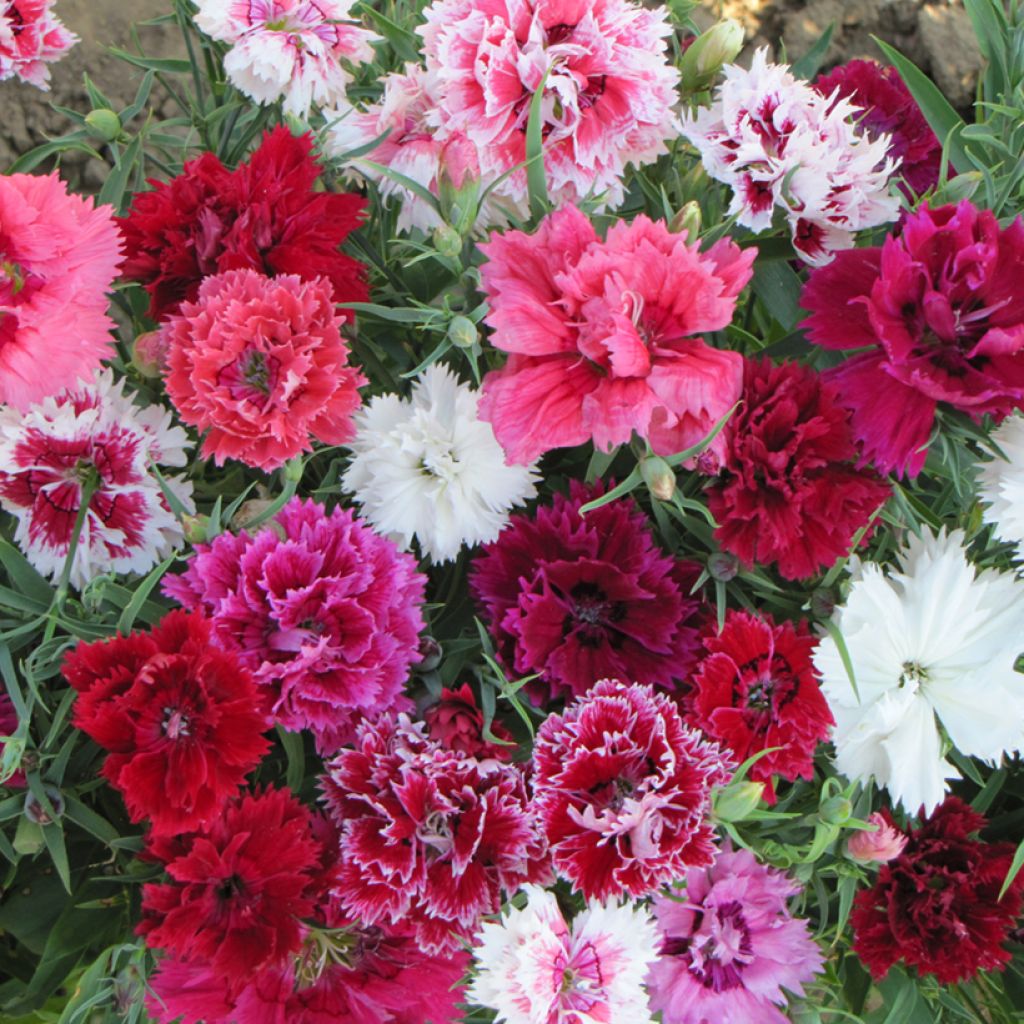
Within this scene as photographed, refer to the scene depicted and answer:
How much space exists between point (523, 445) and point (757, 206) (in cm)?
32

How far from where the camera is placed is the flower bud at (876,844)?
2.47 feet

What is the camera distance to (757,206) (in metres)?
0.82

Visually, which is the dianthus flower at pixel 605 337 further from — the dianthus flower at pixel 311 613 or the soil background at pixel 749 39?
the soil background at pixel 749 39

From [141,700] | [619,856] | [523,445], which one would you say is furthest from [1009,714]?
[141,700]

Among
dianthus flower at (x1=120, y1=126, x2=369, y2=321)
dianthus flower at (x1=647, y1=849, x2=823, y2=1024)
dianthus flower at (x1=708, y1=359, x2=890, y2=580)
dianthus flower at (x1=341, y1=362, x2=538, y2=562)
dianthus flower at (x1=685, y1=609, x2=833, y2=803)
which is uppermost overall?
dianthus flower at (x1=120, y1=126, x2=369, y2=321)

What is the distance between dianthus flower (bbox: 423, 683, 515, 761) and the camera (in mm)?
723

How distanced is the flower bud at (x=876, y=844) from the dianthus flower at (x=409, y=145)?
56 cm

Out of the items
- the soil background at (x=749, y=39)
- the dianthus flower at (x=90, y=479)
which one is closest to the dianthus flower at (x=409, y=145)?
the dianthus flower at (x=90, y=479)

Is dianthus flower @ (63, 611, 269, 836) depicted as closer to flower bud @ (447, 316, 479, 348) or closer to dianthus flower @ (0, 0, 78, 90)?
flower bud @ (447, 316, 479, 348)

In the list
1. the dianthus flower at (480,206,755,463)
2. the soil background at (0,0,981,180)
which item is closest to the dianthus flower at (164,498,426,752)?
the dianthus flower at (480,206,755,463)

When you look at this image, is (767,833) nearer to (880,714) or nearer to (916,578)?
(880,714)

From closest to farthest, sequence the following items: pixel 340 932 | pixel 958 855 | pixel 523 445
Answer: pixel 523 445 → pixel 340 932 → pixel 958 855

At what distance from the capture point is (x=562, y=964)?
716 millimetres

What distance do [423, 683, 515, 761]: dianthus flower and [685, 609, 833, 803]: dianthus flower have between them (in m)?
0.15
